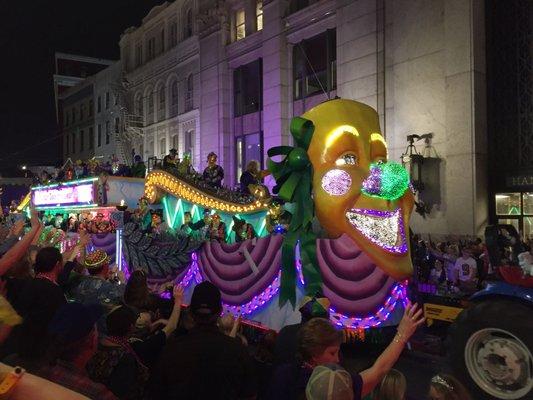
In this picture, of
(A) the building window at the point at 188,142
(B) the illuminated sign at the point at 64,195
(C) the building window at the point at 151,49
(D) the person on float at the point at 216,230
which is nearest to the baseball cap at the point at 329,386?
(D) the person on float at the point at 216,230

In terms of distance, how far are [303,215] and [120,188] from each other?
371 inches

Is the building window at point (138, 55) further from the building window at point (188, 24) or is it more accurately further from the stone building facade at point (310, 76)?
the building window at point (188, 24)

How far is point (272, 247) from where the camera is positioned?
757cm

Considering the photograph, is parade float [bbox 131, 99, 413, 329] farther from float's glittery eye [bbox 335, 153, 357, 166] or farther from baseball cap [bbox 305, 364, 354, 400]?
baseball cap [bbox 305, 364, 354, 400]

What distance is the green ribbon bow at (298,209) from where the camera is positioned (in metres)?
7.05

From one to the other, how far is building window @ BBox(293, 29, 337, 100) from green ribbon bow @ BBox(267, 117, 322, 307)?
10.8 meters

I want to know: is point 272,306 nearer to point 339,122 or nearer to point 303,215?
point 303,215

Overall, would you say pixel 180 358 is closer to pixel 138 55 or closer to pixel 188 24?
pixel 188 24

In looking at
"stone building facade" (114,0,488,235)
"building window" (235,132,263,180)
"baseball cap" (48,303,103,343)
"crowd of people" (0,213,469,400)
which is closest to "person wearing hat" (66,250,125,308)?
"crowd of people" (0,213,469,400)

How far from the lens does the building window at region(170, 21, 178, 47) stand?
2581 cm

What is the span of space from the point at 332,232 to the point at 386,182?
984 millimetres

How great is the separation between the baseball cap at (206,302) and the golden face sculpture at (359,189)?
383cm

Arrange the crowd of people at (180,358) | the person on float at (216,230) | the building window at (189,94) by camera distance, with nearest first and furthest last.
→ 1. the crowd of people at (180,358)
2. the person on float at (216,230)
3. the building window at (189,94)

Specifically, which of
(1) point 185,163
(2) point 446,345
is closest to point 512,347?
(2) point 446,345
